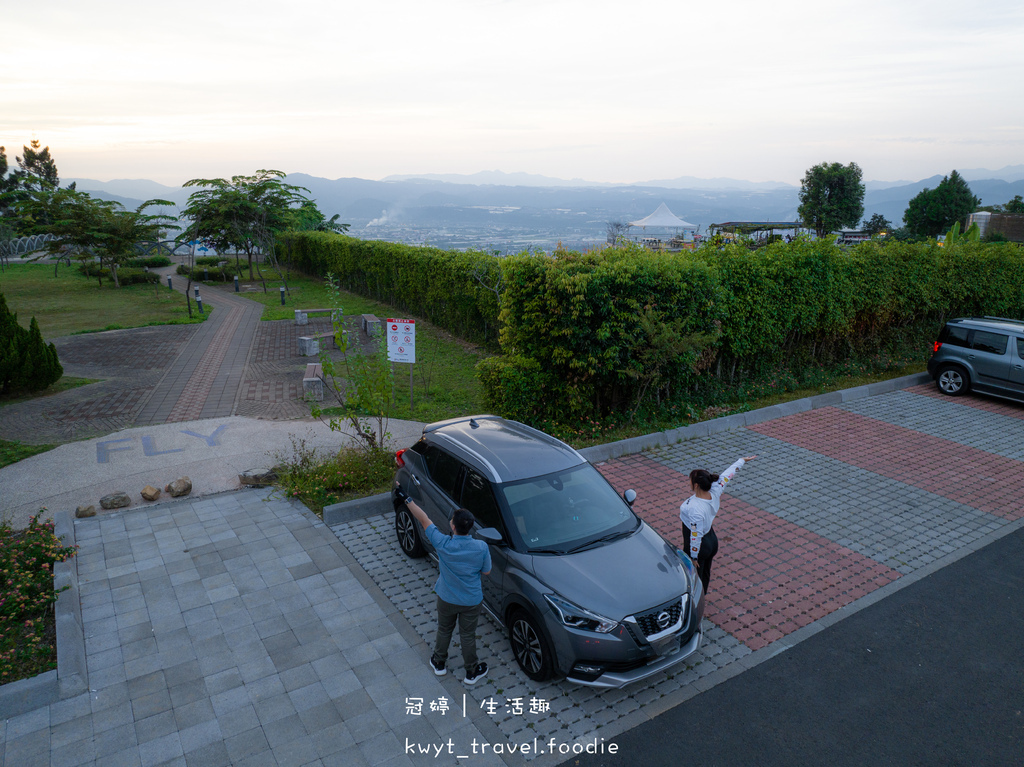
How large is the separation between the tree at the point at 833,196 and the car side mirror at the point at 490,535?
259 ft

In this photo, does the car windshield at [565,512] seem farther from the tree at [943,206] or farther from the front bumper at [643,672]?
the tree at [943,206]

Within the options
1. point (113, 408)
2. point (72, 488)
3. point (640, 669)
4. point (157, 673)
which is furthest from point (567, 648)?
point (113, 408)

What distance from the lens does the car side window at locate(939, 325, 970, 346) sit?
44.3 feet

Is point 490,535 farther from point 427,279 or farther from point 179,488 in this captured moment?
point 427,279

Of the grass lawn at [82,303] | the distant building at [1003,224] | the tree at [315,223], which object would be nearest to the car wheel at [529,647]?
the grass lawn at [82,303]

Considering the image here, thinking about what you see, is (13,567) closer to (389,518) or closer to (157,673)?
(157,673)

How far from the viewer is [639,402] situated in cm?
1140

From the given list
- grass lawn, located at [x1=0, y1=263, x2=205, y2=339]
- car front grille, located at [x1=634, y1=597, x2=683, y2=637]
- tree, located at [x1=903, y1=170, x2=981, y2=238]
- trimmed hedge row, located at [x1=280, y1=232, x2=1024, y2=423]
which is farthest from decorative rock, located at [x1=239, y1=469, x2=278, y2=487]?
tree, located at [x1=903, y1=170, x2=981, y2=238]

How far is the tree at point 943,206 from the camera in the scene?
222 ft

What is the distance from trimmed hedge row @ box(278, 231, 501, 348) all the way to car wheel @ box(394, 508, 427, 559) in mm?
8158

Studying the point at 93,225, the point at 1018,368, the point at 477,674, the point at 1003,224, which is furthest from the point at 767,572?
the point at 1003,224

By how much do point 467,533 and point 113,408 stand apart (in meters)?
10.9

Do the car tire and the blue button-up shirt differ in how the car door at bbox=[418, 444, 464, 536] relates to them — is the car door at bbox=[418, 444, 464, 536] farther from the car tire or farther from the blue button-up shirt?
the car tire

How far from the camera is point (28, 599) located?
5848 mm
